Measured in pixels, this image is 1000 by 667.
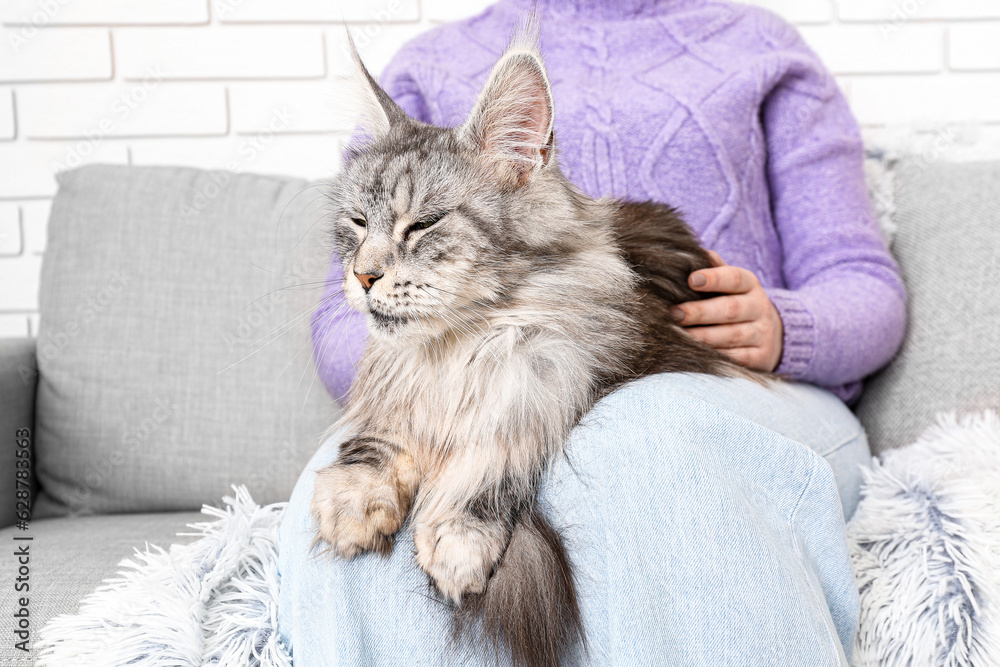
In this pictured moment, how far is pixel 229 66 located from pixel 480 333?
1579mm

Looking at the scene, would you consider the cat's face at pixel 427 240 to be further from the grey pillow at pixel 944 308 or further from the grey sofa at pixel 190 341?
the grey pillow at pixel 944 308

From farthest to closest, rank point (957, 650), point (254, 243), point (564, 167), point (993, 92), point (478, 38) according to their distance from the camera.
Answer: point (993, 92) → point (254, 243) → point (478, 38) → point (564, 167) → point (957, 650)

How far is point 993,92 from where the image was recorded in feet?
6.83

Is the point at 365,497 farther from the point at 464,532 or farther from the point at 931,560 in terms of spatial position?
the point at 931,560

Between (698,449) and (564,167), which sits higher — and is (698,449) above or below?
below

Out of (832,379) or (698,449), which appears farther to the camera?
(832,379)

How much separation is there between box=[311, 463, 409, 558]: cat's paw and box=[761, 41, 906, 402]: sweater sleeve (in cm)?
83

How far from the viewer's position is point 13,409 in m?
1.60

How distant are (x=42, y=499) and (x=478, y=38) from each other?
1.53 metres

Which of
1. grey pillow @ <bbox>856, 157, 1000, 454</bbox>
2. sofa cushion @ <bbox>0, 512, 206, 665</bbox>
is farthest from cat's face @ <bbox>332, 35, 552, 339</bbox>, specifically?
grey pillow @ <bbox>856, 157, 1000, 454</bbox>

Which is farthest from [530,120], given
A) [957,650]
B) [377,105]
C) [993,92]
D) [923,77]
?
[993,92]

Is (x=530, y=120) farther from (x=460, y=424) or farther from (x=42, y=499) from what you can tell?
(x=42, y=499)

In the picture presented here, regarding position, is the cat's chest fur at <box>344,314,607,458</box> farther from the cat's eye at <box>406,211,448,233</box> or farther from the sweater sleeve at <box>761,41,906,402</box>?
the sweater sleeve at <box>761,41,906,402</box>

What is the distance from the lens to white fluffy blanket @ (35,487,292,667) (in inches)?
37.0
